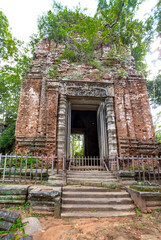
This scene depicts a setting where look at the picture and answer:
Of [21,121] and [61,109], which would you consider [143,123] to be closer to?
[61,109]

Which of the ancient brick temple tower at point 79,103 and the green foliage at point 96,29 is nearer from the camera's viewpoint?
the ancient brick temple tower at point 79,103

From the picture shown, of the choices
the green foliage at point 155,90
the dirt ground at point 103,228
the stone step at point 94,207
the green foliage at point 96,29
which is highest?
the green foliage at point 96,29

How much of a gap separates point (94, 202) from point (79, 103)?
17.6 feet

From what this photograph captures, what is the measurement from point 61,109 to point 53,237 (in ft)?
18.1

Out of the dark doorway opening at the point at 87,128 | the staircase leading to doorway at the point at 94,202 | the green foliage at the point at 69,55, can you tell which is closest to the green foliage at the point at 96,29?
the green foliage at the point at 69,55

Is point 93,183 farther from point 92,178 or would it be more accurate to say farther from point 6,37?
point 6,37

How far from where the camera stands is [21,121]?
23.3ft

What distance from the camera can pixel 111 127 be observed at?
7.25 meters

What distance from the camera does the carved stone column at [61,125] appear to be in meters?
6.75

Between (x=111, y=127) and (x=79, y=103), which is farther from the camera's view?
(x=79, y=103)

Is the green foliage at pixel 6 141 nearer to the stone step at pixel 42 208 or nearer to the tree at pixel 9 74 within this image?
the tree at pixel 9 74

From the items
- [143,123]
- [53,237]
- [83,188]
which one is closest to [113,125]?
[143,123]

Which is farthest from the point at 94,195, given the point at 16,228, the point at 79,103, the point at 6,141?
the point at 6,141

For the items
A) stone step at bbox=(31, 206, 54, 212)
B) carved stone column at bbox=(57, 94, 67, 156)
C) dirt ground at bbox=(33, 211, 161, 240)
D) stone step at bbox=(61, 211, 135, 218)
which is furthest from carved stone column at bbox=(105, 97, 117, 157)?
stone step at bbox=(31, 206, 54, 212)
